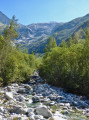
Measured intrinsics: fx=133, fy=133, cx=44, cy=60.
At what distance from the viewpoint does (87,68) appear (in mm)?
25391

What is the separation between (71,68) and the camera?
28.8 m

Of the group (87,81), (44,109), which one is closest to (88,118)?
(44,109)

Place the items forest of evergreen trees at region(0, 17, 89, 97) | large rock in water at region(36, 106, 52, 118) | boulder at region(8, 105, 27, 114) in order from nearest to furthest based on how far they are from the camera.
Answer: large rock in water at region(36, 106, 52, 118) < boulder at region(8, 105, 27, 114) < forest of evergreen trees at region(0, 17, 89, 97)

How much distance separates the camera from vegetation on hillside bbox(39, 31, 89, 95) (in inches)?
1003

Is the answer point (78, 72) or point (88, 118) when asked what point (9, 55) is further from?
point (88, 118)

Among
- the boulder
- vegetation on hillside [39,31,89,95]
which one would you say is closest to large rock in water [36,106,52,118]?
the boulder

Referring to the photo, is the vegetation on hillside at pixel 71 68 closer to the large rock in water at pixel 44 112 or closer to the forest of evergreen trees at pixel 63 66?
the forest of evergreen trees at pixel 63 66

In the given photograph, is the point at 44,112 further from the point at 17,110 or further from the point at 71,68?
the point at 71,68

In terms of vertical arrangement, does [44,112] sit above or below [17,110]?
below

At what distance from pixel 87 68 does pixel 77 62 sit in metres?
3.28

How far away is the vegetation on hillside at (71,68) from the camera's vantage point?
2548 cm

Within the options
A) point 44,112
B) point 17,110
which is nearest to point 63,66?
point 44,112

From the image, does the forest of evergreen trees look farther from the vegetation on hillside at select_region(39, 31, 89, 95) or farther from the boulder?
the boulder

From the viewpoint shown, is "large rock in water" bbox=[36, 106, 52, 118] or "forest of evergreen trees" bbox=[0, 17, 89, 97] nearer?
"large rock in water" bbox=[36, 106, 52, 118]
